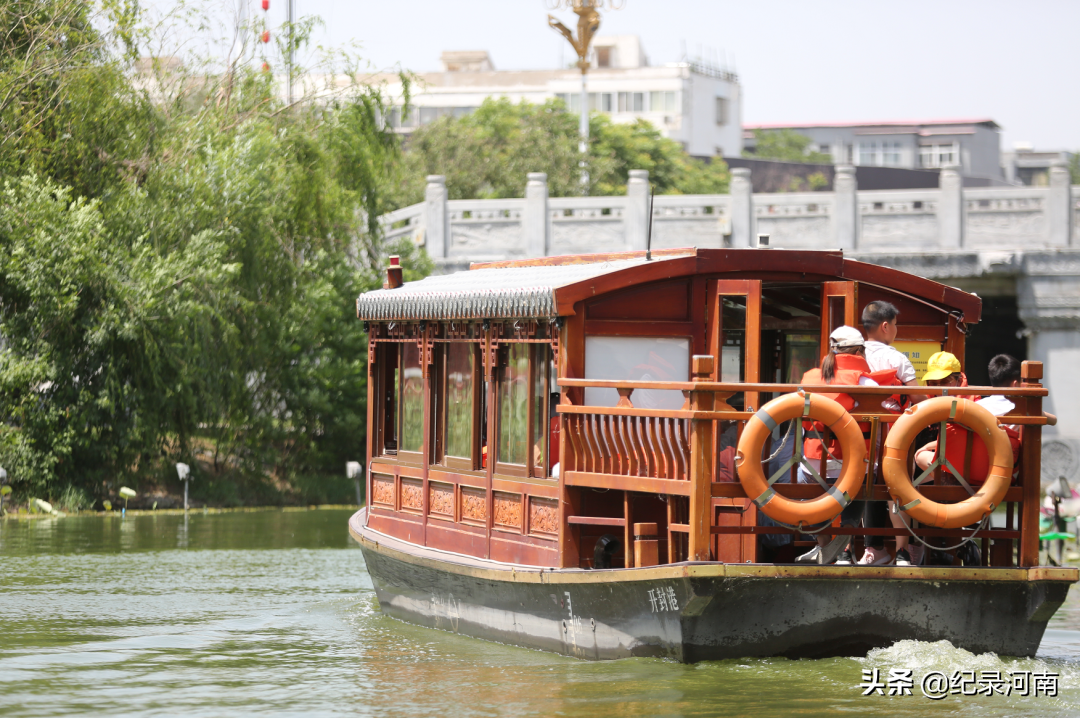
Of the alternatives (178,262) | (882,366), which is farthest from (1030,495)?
(178,262)

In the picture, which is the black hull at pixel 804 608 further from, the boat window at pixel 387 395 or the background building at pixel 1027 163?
the background building at pixel 1027 163

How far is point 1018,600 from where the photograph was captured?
7.61 m

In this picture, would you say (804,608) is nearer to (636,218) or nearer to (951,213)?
(636,218)

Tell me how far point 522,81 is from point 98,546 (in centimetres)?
4714

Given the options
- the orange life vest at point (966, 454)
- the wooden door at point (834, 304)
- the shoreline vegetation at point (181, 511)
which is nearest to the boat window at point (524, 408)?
the wooden door at point (834, 304)

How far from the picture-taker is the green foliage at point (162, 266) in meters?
17.1

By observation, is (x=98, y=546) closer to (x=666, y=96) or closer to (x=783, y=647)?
(x=783, y=647)

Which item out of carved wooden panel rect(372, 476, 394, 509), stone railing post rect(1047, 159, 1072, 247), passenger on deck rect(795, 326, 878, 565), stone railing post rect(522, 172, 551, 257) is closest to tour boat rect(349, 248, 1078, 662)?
passenger on deck rect(795, 326, 878, 565)

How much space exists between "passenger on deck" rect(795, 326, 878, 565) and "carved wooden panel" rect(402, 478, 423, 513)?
3119mm

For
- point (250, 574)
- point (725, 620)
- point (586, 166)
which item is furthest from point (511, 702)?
point (586, 166)

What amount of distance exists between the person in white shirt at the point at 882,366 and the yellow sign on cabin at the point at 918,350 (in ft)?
1.40

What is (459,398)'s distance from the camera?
31.3 feet

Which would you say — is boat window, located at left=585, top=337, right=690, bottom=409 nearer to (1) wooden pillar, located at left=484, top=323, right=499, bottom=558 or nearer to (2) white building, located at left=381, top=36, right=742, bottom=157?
(1) wooden pillar, located at left=484, top=323, right=499, bottom=558

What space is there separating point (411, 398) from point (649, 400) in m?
2.57
